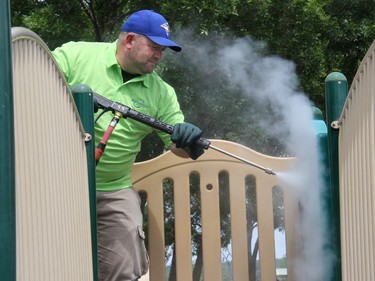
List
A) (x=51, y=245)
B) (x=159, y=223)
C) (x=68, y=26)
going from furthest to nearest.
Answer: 1. (x=68, y=26)
2. (x=159, y=223)
3. (x=51, y=245)

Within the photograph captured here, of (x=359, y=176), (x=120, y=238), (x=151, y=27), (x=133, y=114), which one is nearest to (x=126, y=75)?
(x=151, y=27)

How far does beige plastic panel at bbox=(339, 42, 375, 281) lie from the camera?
2502 millimetres

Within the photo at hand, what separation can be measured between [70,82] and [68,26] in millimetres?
7145

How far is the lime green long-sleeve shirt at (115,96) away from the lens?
3.92 metres

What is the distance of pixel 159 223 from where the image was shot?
4375mm

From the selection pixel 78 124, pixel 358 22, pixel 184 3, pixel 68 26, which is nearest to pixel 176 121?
pixel 78 124

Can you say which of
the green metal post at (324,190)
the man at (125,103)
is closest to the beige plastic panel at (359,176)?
the green metal post at (324,190)

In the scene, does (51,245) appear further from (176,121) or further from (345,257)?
(176,121)

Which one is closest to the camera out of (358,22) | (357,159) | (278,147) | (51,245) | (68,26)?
(51,245)

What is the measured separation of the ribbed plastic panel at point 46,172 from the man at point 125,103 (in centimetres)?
103

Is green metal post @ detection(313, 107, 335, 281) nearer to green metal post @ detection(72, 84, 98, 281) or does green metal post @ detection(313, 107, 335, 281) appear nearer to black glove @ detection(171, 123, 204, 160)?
black glove @ detection(171, 123, 204, 160)

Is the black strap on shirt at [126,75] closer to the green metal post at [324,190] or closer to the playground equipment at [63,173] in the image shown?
the playground equipment at [63,173]

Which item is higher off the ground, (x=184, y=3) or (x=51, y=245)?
(x=184, y=3)

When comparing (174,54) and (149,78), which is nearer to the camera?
(149,78)
